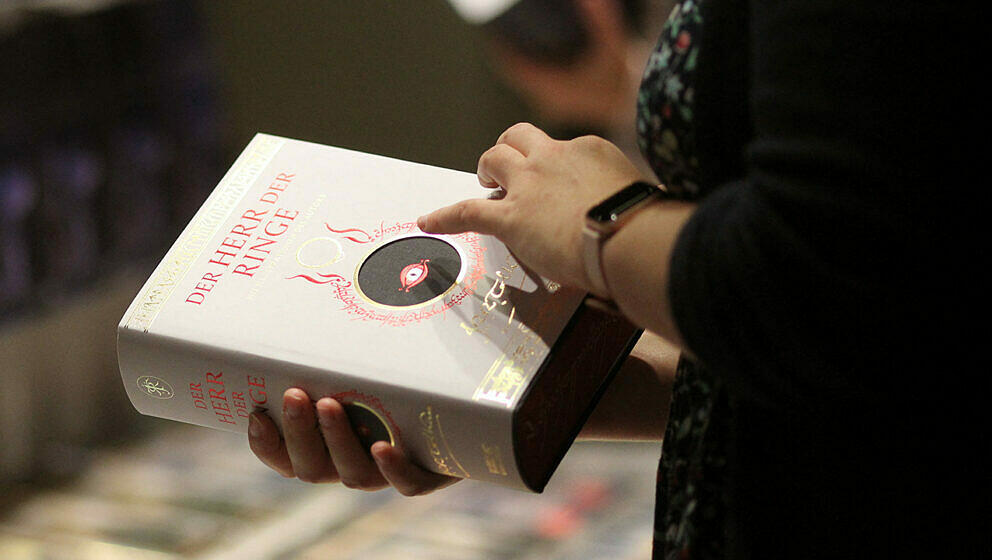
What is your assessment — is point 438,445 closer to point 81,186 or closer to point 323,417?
point 323,417

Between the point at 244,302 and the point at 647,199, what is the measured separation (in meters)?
0.32

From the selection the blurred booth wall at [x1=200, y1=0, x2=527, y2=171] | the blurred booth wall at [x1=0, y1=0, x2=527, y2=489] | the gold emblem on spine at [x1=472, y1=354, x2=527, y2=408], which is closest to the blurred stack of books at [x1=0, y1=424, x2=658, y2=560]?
the blurred booth wall at [x1=0, y1=0, x2=527, y2=489]

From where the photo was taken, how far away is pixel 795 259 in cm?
49

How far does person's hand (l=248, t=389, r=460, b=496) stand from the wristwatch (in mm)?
231

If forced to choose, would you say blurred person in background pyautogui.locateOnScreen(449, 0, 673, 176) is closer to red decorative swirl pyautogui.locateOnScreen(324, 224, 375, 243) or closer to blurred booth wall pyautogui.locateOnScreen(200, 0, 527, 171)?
blurred booth wall pyautogui.locateOnScreen(200, 0, 527, 171)

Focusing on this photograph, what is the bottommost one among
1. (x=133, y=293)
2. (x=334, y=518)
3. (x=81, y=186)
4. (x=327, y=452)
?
(x=133, y=293)

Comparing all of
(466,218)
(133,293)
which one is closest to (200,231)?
(466,218)

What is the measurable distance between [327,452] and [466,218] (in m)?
0.25

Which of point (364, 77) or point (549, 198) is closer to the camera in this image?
point (549, 198)

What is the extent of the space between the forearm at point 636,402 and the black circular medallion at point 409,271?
0.61 feet

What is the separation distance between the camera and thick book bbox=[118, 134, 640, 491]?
693 millimetres

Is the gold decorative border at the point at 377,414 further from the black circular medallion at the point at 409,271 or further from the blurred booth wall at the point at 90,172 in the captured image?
the blurred booth wall at the point at 90,172

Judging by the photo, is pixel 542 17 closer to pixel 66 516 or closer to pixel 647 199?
pixel 66 516

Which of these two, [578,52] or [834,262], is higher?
[834,262]
